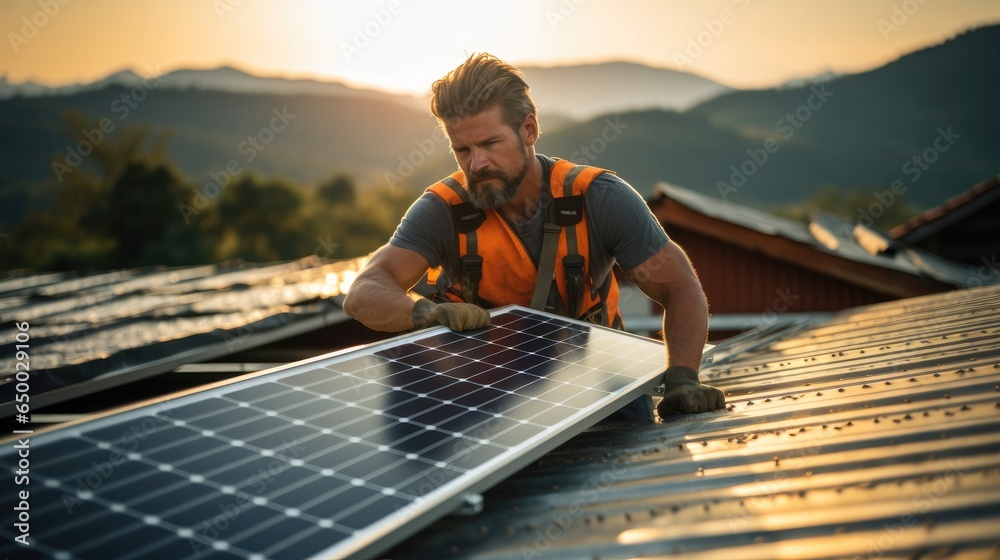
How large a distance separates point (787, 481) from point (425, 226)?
301 centimetres

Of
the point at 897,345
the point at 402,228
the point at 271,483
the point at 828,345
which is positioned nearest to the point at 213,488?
the point at 271,483

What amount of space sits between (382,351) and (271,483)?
1.34 m

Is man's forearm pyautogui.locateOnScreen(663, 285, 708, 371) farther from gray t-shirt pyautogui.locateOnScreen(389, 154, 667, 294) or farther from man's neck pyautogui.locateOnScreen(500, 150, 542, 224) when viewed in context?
man's neck pyautogui.locateOnScreen(500, 150, 542, 224)

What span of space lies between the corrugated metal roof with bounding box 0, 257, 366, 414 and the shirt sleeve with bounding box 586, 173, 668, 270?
4.05 m

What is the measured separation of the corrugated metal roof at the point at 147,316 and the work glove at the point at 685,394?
13.8 ft

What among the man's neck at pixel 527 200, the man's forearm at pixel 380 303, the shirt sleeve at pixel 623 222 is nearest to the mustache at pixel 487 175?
the man's neck at pixel 527 200

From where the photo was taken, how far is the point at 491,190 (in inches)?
196

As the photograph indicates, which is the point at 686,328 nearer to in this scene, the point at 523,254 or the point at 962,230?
the point at 523,254

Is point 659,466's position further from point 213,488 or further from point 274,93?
point 274,93

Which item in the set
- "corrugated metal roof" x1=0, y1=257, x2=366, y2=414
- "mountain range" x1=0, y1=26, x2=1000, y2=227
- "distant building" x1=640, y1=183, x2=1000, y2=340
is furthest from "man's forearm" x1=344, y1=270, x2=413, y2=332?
"mountain range" x1=0, y1=26, x2=1000, y2=227

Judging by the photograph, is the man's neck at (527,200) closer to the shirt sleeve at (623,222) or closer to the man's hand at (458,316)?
the shirt sleeve at (623,222)

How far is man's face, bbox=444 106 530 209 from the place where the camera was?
493 centimetres

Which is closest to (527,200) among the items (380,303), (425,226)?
(425,226)

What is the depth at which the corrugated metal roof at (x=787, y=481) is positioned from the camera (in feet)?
7.11
